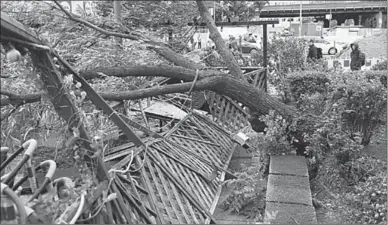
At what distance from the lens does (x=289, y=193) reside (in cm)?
449

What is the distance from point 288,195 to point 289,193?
0.06 meters

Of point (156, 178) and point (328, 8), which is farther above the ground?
point (328, 8)

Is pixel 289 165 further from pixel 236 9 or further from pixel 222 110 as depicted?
pixel 236 9

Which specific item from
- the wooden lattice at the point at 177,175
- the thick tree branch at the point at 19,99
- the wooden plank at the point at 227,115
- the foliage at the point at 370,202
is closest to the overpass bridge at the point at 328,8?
the wooden plank at the point at 227,115

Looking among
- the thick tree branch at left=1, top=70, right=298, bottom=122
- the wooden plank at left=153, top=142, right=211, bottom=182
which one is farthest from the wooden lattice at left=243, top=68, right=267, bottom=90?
the wooden plank at left=153, top=142, right=211, bottom=182

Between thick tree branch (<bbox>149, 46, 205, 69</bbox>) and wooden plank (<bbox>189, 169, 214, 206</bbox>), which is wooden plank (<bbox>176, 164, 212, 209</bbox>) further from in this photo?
thick tree branch (<bbox>149, 46, 205, 69</bbox>)

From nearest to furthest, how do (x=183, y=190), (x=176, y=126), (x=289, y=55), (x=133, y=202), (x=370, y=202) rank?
(x=133, y=202) → (x=370, y=202) → (x=183, y=190) → (x=176, y=126) → (x=289, y=55)

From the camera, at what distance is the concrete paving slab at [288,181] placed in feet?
15.5

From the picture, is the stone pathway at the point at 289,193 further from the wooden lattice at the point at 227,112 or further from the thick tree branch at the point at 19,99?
the thick tree branch at the point at 19,99

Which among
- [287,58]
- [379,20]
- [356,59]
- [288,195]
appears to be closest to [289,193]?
[288,195]

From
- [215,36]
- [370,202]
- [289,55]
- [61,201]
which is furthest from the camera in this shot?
[289,55]

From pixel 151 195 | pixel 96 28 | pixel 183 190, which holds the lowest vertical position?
pixel 183 190

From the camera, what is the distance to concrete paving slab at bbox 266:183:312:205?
4.32m

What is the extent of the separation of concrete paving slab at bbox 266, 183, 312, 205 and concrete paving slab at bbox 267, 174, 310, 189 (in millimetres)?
87
